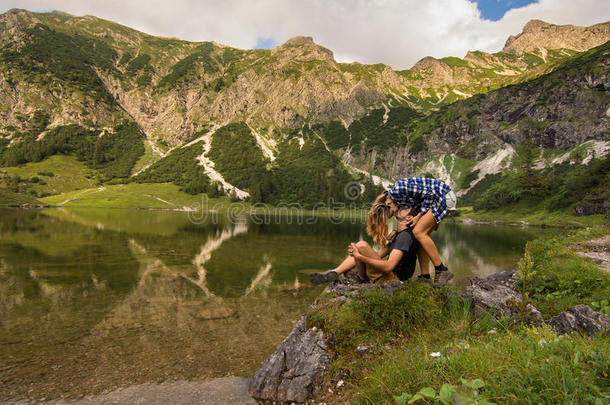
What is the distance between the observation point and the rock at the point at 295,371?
246 inches

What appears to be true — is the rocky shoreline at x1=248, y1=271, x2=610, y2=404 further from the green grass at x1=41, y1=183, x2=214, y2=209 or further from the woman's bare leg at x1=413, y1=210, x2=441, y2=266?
the green grass at x1=41, y1=183, x2=214, y2=209

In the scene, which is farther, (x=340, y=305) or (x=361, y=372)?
(x=340, y=305)

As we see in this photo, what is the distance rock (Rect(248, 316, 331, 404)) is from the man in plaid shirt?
140 inches

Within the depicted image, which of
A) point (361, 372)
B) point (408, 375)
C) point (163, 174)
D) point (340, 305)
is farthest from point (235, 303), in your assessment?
point (163, 174)

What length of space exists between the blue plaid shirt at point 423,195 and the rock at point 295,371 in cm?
430

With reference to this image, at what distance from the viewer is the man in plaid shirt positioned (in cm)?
836

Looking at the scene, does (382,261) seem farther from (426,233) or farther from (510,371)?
(510,371)

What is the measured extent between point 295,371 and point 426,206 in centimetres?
531

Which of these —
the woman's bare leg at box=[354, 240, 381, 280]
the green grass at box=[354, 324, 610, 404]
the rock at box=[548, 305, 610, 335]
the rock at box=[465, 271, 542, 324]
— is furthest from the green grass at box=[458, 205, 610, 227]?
the green grass at box=[354, 324, 610, 404]

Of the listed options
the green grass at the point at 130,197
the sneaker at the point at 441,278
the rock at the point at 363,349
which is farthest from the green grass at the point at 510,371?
the green grass at the point at 130,197

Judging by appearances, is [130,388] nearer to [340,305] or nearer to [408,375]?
[340,305]

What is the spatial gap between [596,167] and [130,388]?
10310 centimetres

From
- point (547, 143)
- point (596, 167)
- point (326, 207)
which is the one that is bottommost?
point (326, 207)

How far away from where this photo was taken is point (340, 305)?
24.5 ft
